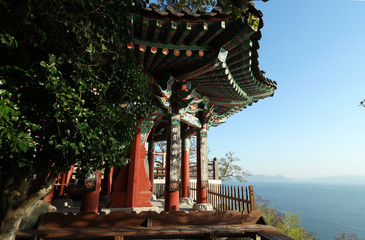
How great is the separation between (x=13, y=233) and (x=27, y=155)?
131 cm

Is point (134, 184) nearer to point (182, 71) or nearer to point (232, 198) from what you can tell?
point (182, 71)

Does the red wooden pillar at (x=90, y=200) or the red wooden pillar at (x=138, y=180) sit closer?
the red wooden pillar at (x=90, y=200)

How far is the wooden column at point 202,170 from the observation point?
315 inches

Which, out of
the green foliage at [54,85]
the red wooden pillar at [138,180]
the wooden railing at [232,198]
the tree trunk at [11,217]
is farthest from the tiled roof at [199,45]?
the tree trunk at [11,217]

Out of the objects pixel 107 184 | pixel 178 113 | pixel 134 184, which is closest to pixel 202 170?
pixel 178 113

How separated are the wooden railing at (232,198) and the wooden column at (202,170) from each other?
1.29m

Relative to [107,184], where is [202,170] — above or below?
above

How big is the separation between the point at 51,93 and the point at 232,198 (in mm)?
8022

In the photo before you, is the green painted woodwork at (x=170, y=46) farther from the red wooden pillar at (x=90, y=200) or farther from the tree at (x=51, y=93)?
the red wooden pillar at (x=90, y=200)

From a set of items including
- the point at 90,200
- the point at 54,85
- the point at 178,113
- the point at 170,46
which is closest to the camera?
the point at 54,85

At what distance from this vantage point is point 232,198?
845cm

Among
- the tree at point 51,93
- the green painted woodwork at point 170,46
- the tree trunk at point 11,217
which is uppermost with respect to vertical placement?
the green painted woodwork at point 170,46

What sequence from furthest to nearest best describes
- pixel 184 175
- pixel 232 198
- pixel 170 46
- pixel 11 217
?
pixel 184 175
pixel 232 198
pixel 170 46
pixel 11 217

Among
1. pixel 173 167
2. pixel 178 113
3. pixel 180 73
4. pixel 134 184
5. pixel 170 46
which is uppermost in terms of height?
pixel 170 46
